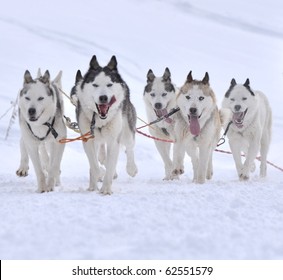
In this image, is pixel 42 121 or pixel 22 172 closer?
pixel 42 121

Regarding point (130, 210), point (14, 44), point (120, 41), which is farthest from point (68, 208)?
point (120, 41)

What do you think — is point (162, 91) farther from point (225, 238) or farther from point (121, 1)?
point (121, 1)

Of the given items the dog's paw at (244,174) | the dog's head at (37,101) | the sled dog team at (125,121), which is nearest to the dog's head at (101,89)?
the sled dog team at (125,121)

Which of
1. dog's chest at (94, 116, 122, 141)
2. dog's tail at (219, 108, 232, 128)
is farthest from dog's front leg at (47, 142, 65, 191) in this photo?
dog's tail at (219, 108, 232, 128)

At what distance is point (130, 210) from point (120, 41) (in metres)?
27.7

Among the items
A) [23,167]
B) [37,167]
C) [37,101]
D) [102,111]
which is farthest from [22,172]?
[102,111]

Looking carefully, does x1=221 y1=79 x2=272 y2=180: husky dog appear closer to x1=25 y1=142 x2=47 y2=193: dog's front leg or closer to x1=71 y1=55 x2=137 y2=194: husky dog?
x1=71 y1=55 x2=137 y2=194: husky dog

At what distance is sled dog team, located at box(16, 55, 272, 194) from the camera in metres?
4.38

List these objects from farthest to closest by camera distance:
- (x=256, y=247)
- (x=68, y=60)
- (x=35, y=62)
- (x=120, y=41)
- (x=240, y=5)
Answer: (x=240, y=5)
(x=120, y=41)
(x=68, y=60)
(x=35, y=62)
(x=256, y=247)

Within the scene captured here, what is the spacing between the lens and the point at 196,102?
503 centimetres

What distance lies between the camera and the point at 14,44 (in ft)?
74.0

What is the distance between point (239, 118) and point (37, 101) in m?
2.20

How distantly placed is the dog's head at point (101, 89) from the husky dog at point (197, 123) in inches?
33.0

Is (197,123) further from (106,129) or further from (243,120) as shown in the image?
(106,129)
